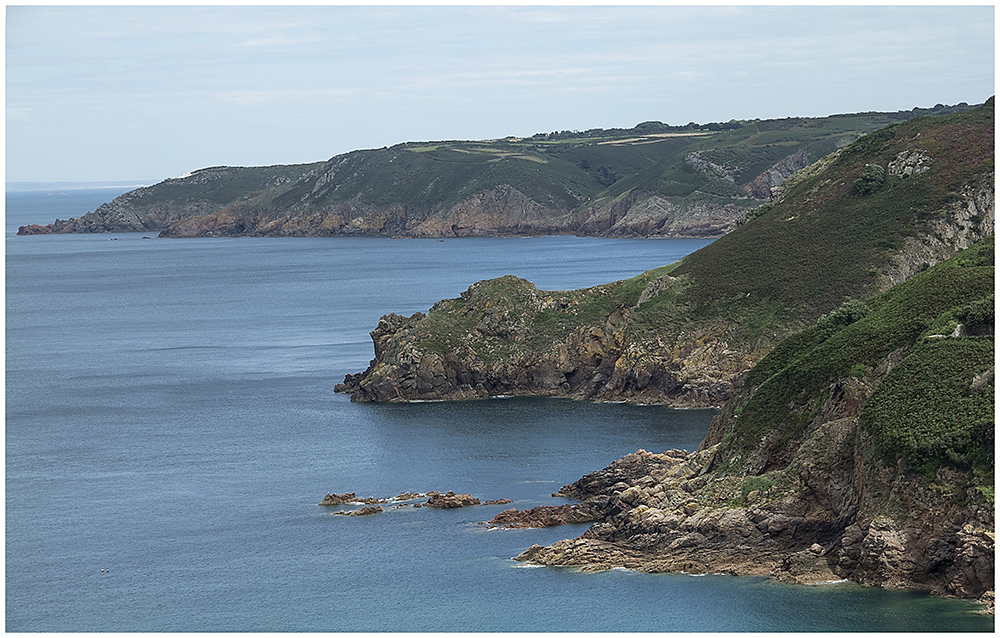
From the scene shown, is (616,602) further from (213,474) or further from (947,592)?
(213,474)

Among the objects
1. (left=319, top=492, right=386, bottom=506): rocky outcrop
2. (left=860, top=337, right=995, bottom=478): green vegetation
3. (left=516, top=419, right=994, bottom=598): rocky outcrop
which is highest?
(left=860, top=337, right=995, bottom=478): green vegetation

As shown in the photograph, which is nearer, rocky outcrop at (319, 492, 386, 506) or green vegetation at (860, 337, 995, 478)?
green vegetation at (860, 337, 995, 478)

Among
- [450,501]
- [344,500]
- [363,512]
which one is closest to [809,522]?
[450,501]

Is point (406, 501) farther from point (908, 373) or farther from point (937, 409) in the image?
point (937, 409)

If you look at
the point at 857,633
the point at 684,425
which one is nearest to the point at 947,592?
the point at 857,633

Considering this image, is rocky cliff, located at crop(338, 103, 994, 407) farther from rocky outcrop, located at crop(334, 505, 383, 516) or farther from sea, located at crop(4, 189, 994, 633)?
rocky outcrop, located at crop(334, 505, 383, 516)

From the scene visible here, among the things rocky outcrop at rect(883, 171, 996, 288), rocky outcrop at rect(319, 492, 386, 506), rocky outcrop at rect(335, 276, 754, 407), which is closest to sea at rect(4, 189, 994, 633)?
rocky outcrop at rect(319, 492, 386, 506)

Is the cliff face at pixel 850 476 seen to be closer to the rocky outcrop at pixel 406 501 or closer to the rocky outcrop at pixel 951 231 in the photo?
the rocky outcrop at pixel 406 501

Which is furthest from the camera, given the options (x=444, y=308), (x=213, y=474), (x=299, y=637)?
(x=444, y=308)
